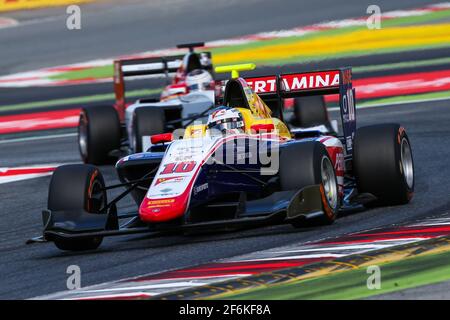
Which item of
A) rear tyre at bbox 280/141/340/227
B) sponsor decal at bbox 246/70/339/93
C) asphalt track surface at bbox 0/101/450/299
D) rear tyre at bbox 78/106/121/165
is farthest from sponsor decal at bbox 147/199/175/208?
rear tyre at bbox 78/106/121/165

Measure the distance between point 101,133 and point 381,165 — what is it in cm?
679

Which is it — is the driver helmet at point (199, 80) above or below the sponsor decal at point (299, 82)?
below

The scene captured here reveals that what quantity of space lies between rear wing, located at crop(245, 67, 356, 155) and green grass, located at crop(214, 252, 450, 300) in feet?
14.9

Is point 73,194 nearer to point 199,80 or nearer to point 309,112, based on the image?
point 309,112

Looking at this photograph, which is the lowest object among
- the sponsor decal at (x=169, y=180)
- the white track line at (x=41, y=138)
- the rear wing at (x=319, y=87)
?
the white track line at (x=41, y=138)

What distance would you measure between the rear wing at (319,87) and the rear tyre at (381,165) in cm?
121

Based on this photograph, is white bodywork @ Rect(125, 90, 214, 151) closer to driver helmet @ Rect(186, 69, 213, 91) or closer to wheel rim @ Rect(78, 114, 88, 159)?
driver helmet @ Rect(186, 69, 213, 91)

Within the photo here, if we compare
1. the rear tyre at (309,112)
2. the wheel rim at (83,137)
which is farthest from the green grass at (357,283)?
the wheel rim at (83,137)

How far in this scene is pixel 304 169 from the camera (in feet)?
35.8

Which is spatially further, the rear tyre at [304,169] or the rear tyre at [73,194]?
the rear tyre at [73,194]

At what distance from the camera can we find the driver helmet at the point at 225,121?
11.7m

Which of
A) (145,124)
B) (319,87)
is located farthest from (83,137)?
(319,87)

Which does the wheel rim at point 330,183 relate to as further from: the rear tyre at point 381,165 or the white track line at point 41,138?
the white track line at point 41,138

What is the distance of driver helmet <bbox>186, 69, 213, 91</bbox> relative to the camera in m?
18.7
